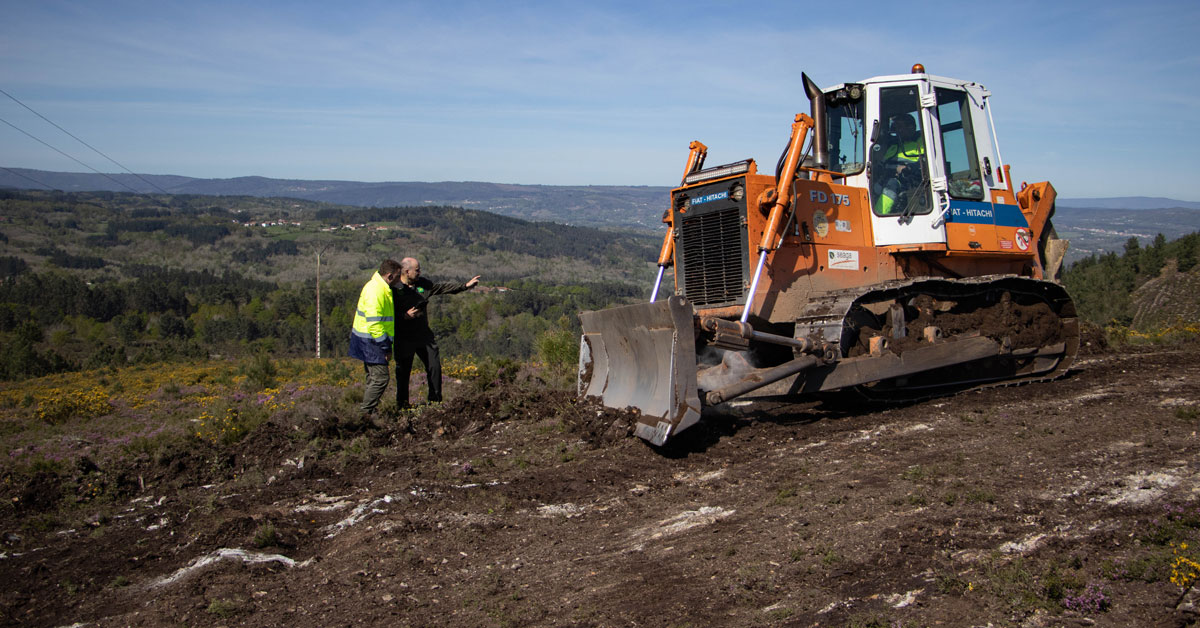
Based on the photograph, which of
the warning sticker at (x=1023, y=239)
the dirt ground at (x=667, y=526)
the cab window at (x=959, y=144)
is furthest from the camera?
the warning sticker at (x=1023, y=239)

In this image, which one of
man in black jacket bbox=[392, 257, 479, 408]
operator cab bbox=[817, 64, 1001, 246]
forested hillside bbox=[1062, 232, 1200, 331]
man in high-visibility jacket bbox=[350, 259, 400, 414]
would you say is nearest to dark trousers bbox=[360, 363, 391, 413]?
man in high-visibility jacket bbox=[350, 259, 400, 414]

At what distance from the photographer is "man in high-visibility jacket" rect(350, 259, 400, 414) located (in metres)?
9.49

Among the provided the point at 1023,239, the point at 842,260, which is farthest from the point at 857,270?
the point at 1023,239

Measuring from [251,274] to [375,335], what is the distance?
95.4 metres

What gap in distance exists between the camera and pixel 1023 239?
33.4ft

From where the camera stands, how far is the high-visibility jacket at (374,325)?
9.48 meters

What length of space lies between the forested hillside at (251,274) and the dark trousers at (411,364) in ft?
6.51

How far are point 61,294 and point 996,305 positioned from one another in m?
63.4

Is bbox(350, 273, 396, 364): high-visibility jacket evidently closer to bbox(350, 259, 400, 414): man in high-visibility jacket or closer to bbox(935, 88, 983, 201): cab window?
bbox(350, 259, 400, 414): man in high-visibility jacket

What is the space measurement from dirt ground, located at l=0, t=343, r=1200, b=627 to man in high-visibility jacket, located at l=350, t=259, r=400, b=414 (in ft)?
2.23

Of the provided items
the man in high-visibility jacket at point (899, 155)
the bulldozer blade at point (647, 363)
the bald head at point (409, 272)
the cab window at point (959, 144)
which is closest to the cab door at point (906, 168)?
the man in high-visibility jacket at point (899, 155)

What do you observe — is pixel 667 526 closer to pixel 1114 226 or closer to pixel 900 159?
pixel 900 159

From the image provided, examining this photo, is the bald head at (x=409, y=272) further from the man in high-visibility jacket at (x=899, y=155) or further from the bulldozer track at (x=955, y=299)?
the man in high-visibility jacket at (x=899, y=155)

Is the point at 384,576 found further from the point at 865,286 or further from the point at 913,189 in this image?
the point at 913,189
